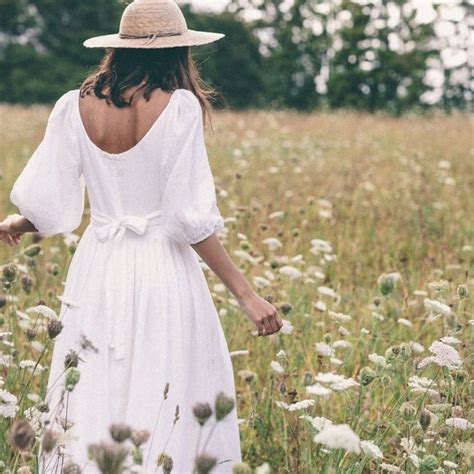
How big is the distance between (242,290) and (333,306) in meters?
1.66

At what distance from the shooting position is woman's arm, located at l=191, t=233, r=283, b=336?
216 centimetres

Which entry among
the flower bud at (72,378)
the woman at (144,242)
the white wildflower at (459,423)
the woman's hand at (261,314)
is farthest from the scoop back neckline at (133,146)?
the white wildflower at (459,423)

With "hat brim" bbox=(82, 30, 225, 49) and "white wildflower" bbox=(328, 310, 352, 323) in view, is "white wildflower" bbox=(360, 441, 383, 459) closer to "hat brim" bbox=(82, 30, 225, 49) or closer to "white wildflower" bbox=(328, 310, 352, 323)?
"white wildflower" bbox=(328, 310, 352, 323)

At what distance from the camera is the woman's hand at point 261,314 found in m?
2.15

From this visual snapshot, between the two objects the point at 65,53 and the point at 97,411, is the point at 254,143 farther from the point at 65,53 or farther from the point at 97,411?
the point at 65,53

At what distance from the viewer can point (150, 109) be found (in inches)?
86.0

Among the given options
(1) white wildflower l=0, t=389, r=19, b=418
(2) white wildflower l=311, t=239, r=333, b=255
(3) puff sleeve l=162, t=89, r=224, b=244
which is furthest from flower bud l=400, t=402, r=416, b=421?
(2) white wildflower l=311, t=239, r=333, b=255

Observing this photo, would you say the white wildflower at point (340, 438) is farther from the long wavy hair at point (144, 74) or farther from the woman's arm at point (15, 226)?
the woman's arm at point (15, 226)

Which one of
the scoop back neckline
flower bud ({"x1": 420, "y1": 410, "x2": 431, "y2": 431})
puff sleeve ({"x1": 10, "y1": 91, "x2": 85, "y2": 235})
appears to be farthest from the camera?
puff sleeve ({"x1": 10, "y1": 91, "x2": 85, "y2": 235})

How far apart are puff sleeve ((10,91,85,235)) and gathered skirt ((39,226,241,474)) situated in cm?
16

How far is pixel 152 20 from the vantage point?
2.26m

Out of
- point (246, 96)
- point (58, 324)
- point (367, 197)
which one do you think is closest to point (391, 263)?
point (367, 197)

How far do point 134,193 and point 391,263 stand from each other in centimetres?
288

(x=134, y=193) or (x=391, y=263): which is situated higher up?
(x=134, y=193)
